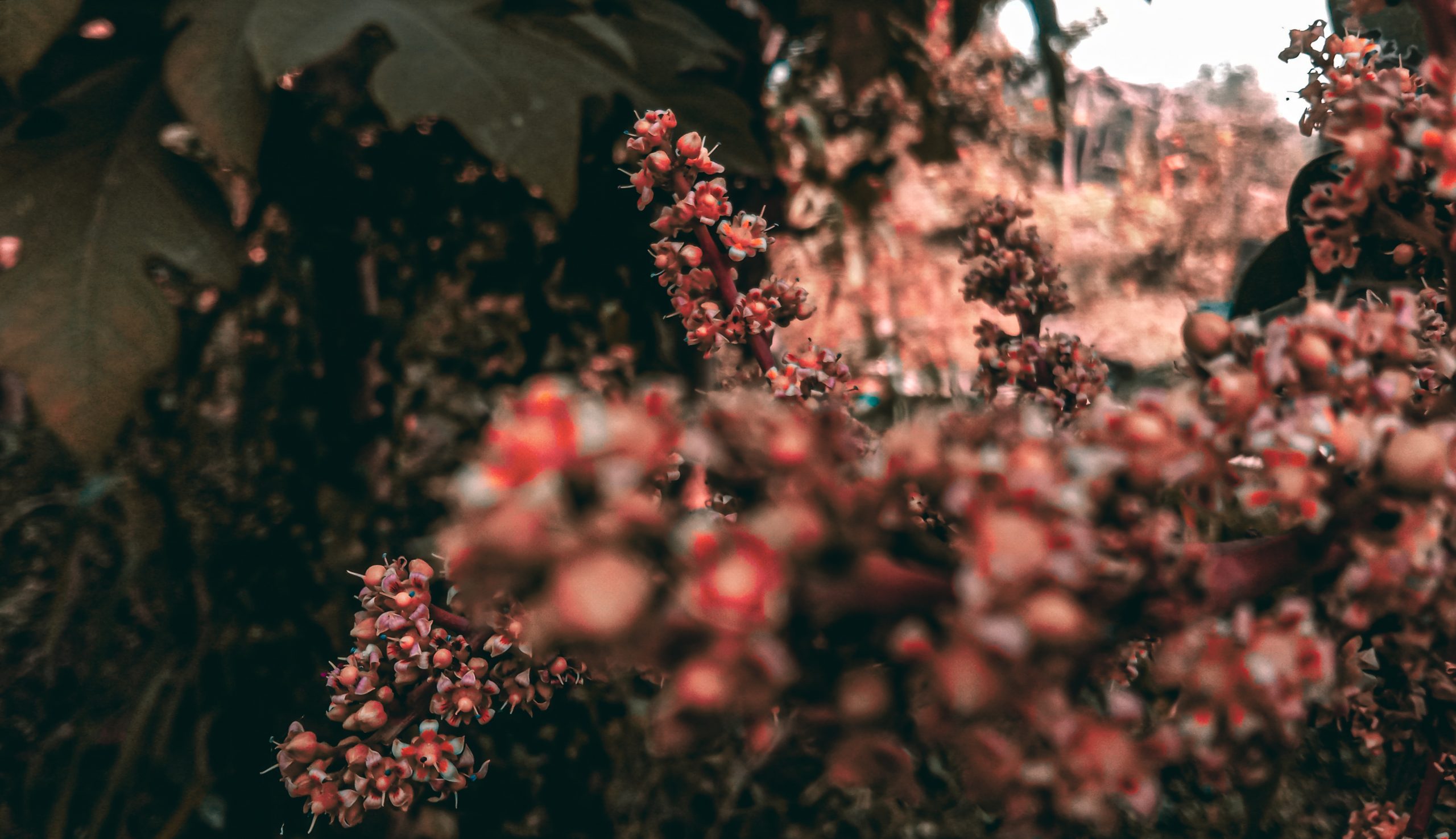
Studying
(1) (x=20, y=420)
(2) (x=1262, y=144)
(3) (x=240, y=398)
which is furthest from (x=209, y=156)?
(2) (x=1262, y=144)

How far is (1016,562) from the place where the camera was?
232 millimetres

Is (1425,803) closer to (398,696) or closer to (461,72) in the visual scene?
(398,696)

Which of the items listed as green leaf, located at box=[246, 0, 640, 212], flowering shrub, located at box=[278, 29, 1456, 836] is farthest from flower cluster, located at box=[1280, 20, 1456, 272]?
green leaf, located at box=[246, 0, 640, 212]

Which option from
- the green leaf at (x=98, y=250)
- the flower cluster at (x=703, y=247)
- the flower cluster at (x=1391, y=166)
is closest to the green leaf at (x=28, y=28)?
the green leaf at (x=98, y=250)

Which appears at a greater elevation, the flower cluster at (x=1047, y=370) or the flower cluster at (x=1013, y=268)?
the flower cluster at (x=1013, y=268)

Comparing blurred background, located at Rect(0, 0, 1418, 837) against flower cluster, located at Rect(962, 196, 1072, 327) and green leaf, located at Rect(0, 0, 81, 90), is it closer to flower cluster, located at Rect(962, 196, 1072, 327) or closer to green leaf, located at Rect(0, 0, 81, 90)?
green leaf, located at Rect(0, 0, 81, 90)

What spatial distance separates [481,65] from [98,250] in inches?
18.8

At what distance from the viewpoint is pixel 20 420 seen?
1.81 metres

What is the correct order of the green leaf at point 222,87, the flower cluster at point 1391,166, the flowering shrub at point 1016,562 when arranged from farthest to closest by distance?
the green leaf at point 222,87
the flower cluster at point 1391,166
the flowering shrub at point 1016,562

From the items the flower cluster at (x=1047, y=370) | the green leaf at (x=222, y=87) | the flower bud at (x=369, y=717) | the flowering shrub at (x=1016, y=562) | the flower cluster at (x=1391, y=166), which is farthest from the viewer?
the green leaf at (x=222, y=87)

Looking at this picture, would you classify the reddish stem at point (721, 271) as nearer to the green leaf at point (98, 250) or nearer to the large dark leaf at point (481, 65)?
the large dark leaf at point (481, 65)

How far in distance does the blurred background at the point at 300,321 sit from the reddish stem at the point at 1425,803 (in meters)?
0.44

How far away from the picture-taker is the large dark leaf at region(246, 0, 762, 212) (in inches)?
28.0

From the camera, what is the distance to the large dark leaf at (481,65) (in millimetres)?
710
